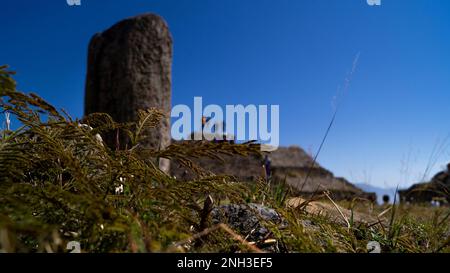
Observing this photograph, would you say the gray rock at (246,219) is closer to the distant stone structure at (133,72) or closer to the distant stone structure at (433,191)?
the distant stone structure at (433,191)

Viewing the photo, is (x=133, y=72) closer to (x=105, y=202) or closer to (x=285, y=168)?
(x=285, y=168)

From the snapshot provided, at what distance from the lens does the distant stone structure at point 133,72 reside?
9242 mm

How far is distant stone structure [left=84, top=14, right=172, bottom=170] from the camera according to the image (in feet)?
30.3

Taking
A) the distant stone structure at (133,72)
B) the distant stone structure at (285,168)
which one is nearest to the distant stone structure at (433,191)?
the distant stone structure at (285,168)

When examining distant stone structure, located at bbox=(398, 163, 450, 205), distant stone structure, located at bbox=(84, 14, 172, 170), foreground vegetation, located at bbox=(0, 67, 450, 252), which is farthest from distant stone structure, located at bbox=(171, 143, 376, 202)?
foreground vegetation, located at bbox=(0, 67, 450, 252)

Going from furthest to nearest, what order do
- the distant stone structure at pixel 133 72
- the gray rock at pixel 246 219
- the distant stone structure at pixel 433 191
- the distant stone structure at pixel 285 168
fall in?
the distant stone structure at pixel 285 168
the distant stone structure at pixel 133 72
the distant stone structure at pixel 433 191
the gray rock at pixel 246 219

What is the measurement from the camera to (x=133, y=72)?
30.6 feet

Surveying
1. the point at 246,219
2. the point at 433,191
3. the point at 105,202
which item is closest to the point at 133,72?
the point at 433,191

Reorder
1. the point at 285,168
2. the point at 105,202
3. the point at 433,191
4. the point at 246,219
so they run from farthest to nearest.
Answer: the point at 285,168 < the point at 433,191 < the point at 246,219 < the point at 105,202

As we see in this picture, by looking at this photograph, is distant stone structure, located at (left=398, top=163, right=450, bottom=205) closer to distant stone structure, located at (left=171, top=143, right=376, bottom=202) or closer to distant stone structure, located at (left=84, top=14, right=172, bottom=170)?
distant stone structure, located at (left=171, top=143, right=376, bottom=202)

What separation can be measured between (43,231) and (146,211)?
1.35ft

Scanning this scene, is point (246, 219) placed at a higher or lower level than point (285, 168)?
higher
